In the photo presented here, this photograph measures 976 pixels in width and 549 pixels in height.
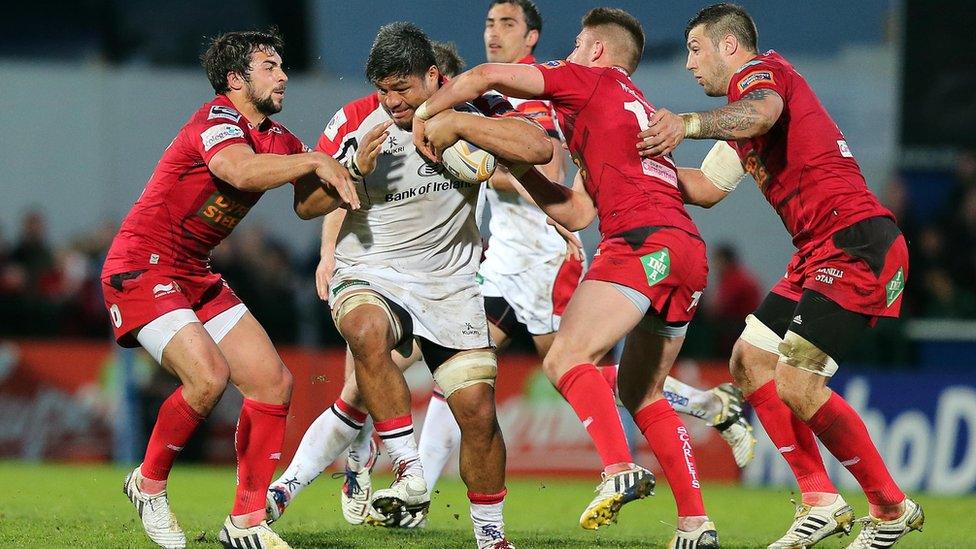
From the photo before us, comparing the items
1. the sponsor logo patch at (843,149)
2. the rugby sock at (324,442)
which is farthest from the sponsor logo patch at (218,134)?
the sponsor logo patch at (843,149)

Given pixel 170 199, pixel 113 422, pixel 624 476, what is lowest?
pixel 113 422

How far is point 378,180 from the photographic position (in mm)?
7219

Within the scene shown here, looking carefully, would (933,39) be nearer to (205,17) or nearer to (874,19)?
(874,19)

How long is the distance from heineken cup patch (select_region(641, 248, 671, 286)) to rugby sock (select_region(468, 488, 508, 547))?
1410mm

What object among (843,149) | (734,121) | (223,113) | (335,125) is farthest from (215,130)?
(843,149)

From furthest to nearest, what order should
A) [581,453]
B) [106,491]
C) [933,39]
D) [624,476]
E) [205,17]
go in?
[205,17], [933,39], [581,453], [106,491], [624,476]

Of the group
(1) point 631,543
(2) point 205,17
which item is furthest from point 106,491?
(2) point 205,17

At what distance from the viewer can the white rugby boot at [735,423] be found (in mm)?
8383

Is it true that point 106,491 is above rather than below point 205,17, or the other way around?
below

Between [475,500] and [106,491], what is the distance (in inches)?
176

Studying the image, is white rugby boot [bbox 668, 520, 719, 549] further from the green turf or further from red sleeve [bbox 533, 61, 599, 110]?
red sleeve [bbox 533, 61, 599, 110]

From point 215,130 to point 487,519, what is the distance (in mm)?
2433

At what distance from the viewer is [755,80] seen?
6852 millimetres

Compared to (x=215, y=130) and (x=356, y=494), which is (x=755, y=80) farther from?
(x=356, y=494)
